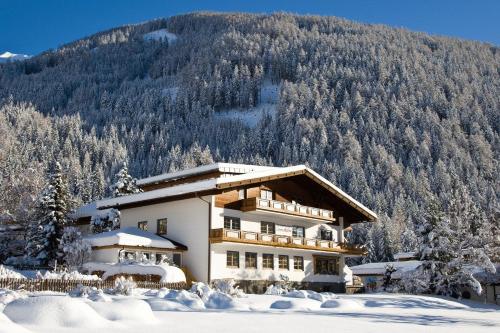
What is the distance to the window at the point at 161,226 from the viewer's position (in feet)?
131

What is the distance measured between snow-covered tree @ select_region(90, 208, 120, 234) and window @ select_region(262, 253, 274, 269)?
15.2 meters

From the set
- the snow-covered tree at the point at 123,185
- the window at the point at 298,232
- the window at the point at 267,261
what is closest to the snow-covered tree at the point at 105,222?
the snow-covered tree at the point at 123,185

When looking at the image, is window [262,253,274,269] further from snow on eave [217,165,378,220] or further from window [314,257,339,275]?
snow on eave [217,165,378,220]

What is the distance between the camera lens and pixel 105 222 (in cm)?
4897

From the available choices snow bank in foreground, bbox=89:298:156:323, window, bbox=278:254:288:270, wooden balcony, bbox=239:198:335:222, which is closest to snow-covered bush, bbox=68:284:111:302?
snow bank in foreground, bbox=89:298:156:323

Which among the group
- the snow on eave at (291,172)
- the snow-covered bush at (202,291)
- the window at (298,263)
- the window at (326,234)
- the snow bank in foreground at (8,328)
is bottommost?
the snow bank in foreground at (8,328)

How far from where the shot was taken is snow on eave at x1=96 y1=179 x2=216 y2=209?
36728mm

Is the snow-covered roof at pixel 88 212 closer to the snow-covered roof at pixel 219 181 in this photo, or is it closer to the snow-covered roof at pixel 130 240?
the snow-covered roof at pixel 219 181

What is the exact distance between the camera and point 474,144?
18312cm

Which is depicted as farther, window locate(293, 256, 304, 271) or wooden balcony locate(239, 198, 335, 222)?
window locate(293, 256, 304, 271)

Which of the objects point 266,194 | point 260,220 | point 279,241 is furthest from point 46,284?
point 266,194

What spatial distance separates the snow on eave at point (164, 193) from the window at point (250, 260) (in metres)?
6.40

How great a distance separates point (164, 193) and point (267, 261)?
30.5 feet

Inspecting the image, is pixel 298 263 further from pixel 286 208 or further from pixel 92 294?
pixel 92 294
